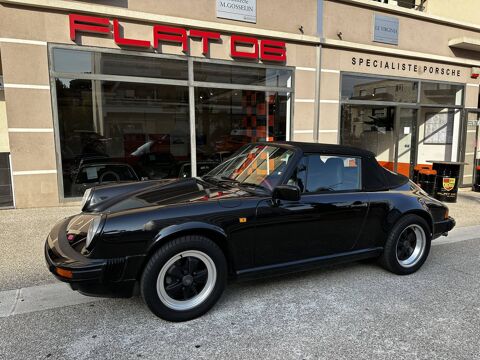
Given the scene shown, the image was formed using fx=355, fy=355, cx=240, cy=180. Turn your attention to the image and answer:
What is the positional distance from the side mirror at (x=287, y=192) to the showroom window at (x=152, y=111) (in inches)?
190

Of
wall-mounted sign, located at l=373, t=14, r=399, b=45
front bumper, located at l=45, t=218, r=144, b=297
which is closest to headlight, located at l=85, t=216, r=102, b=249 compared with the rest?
front bumper, located at l=45, t=218, r=144, b=297

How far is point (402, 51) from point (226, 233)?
8.79 meters

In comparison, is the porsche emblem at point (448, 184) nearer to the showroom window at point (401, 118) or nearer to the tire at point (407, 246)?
the showroom window at point (401, 118)

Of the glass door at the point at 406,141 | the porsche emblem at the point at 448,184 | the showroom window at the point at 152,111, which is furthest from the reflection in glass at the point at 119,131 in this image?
the glass door at the point at 406,141

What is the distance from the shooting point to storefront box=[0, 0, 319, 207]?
6219 millimetres

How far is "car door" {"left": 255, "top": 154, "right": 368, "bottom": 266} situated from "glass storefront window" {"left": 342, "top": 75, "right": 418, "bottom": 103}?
229 inches

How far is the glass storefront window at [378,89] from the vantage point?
29.9 ft

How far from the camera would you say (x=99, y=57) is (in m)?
6.61

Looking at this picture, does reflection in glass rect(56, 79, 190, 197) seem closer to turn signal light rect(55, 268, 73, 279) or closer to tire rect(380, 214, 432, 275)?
turn signal light rect(55, 268, 73, 279)

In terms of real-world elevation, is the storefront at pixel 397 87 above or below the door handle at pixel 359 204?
above

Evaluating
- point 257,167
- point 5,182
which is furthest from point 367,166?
point 5,182

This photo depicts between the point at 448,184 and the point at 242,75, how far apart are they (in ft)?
17.7

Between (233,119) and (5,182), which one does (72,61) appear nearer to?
(5,182)

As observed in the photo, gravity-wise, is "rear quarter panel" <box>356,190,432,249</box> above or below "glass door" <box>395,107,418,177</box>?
below
